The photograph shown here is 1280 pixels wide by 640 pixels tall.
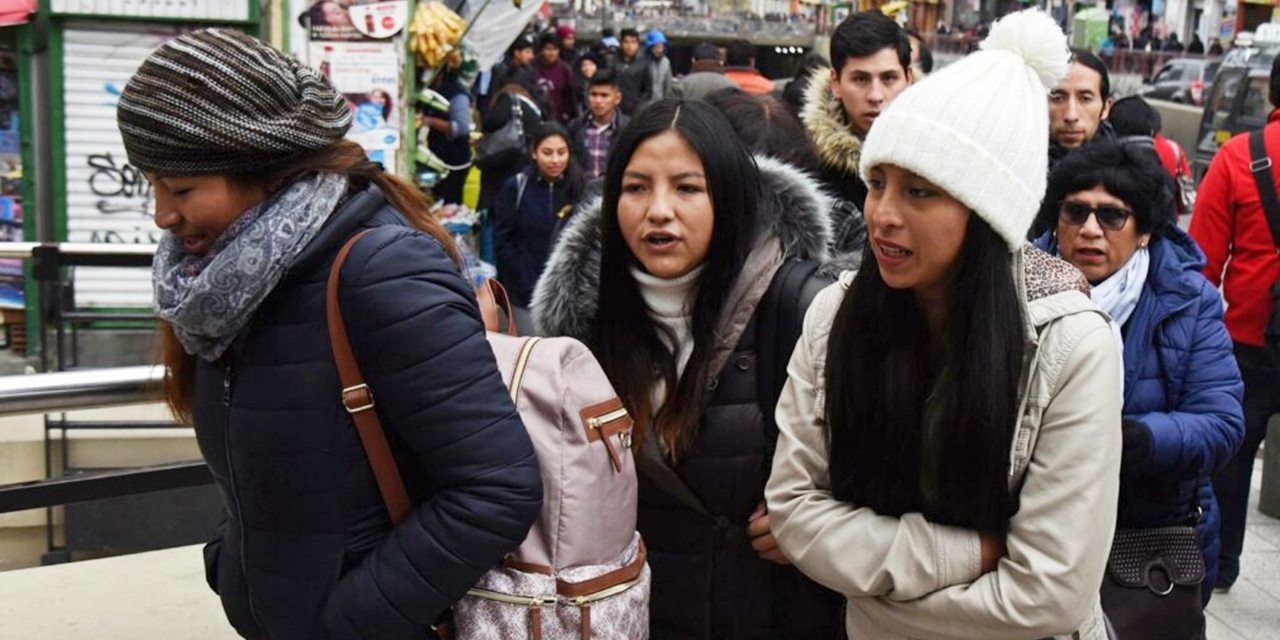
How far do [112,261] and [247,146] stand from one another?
2717 millimetres

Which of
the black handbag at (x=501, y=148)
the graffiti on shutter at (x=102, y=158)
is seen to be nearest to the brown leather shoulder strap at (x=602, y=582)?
the graffiti on shutter at (x=102, y=158)

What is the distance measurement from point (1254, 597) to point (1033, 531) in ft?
12.1

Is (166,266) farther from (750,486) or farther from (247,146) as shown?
(750,486)

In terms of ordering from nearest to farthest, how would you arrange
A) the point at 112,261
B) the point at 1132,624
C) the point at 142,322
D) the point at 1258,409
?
1. the point at 1132,624
2. the point at 112,261
3. the point at 1258,409
4. the point at 142,322

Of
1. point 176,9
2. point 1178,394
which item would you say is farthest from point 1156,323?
point 176,9

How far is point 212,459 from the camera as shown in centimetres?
230

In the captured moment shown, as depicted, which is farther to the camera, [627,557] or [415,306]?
[627,557]

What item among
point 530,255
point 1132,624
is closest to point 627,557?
point 1132,624

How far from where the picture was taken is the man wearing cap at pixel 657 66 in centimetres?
1928

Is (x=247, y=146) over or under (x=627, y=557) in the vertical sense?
over

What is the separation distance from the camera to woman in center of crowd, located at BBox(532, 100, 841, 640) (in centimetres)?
271

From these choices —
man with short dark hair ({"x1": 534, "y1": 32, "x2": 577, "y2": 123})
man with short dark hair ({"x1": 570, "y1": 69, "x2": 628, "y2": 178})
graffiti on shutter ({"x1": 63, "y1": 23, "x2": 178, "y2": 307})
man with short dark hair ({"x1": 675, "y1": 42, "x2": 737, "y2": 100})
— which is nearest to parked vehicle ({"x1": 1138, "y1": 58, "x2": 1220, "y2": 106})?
man with short dark hair ({"x1": 534, "y1": 32, "x2": 577, "y2": 123})

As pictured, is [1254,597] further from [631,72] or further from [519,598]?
[631,72]

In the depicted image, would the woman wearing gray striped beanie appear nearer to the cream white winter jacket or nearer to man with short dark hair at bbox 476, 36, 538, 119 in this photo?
the cream white winter jacket
